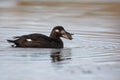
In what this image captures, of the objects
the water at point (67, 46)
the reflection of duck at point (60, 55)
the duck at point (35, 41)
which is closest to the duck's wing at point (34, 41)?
the duck at point (35, 41)

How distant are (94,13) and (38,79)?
13357mm

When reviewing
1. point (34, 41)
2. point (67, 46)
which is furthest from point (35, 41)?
point (67, 46)

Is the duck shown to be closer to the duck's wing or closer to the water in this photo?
the duck's wing

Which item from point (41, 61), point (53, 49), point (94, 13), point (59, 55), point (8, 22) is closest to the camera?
point (41, 61)

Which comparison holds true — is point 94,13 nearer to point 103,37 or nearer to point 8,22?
point 8,22

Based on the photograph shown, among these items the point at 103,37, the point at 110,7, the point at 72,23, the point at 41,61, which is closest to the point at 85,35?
the point at 103,37

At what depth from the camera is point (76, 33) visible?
17766mm

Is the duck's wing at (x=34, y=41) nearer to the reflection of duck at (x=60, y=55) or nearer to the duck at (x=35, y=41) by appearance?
the duck at (x=35, y=41)

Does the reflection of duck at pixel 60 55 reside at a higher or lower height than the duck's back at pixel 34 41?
lower

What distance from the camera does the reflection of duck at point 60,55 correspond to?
1318 cm

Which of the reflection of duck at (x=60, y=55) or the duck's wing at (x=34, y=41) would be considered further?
the duck's wing at (x=34, y=41)

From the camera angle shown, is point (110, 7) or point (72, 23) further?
point (110, 7)

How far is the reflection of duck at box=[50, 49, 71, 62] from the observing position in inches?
519

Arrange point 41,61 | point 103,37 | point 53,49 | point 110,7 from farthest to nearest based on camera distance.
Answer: point 110,7 < point 103,37 < point 53,49 < point 41,61
